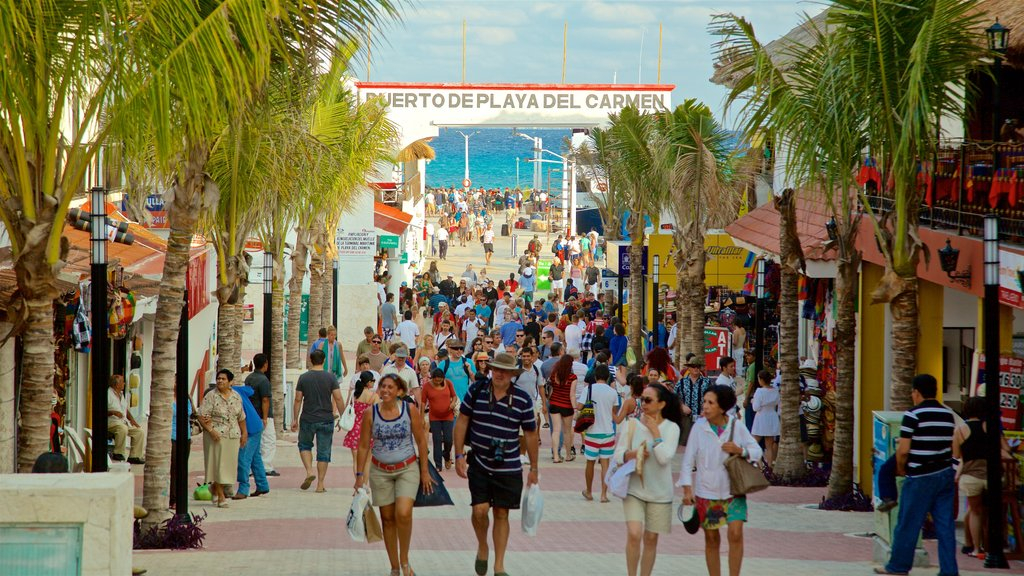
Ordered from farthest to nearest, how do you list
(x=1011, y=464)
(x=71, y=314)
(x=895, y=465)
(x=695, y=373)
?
(x=695, y=373)
(x=71, y=314)
(x=1011, y=464)
(x=895, y=465)

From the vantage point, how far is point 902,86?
12250 millimetres

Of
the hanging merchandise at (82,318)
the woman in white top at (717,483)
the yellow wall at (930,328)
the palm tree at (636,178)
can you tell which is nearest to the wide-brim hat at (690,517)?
the woman in white top at (717,483)

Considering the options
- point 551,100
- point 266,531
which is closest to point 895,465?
point 266,531

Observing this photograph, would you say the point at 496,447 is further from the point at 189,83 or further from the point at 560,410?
the point at 560,410

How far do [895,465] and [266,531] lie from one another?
19.2 feet

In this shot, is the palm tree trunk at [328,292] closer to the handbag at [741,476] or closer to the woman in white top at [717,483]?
the woman in white top at [717,483]

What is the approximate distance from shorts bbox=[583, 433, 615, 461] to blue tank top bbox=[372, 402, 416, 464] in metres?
5.45

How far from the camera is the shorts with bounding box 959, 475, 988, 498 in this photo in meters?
11.1

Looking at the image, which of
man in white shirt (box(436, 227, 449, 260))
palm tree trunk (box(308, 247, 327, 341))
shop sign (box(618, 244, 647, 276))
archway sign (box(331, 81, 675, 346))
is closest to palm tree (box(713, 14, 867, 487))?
palm tree trunk (box(308, 247, 327, 341))

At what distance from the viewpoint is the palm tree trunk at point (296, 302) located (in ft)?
83.3

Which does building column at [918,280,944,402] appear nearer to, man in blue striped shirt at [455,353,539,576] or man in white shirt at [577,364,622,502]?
man in white shirt at [577,364,622,502]

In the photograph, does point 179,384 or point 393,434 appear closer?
point 393,434

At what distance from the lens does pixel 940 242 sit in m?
13.9

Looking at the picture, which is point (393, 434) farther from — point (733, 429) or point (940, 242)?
point (940, 242)
